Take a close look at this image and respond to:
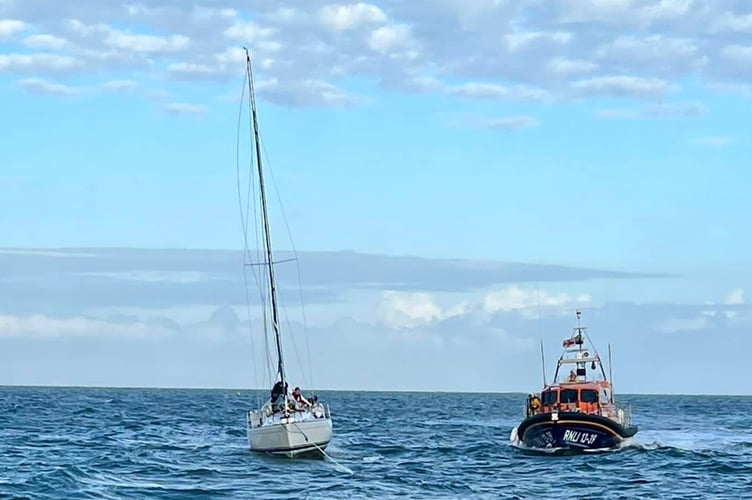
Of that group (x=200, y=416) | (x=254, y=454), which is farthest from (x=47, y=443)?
(x=200, y=416)

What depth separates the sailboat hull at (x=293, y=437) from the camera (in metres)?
54.6

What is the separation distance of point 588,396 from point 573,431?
163 inches

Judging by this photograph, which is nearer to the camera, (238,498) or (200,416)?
(238,498)

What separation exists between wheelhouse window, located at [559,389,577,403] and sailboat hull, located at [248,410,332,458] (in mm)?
12911

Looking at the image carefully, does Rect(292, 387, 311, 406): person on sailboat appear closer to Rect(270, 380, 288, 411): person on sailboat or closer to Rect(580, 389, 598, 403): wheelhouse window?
Rect(270, 380, 288, 411): person on sailboat

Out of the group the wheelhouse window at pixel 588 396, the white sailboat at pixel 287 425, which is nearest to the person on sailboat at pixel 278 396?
the white sailboat at pixel 287 425

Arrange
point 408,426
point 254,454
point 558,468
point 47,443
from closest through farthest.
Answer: point 558,468, point 254,454, point 47,443, point 408,426

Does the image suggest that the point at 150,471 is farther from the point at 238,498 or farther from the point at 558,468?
the point at 558,468

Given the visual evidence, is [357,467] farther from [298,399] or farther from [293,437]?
[298,399]

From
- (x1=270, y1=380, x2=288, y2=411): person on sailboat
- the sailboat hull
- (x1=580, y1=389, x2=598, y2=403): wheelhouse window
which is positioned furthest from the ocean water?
(x1=580, y1=389, x2=598, y2=403): wheelhouse window

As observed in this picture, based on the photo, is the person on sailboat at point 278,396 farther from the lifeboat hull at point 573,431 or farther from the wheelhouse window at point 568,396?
the wheelhouse window at point 568,396

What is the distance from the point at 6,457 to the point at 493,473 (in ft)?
68.2

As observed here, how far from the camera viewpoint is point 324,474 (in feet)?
166

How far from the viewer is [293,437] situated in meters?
54.5
